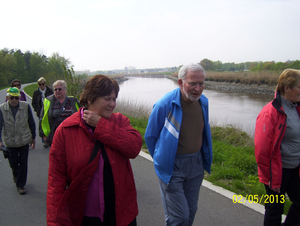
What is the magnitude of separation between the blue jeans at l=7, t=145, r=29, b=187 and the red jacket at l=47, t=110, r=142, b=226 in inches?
109


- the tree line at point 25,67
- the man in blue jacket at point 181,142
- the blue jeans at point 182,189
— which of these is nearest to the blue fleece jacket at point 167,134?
the man in blue jacket at point 181,142

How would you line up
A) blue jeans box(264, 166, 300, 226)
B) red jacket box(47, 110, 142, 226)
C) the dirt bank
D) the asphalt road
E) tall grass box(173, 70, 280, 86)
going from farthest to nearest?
tall grass box(173, 70, 280, 86)
the dirt bank
the asphalt road
blue jeans box(264, 166, 300, 226)
red jacket box(47, 110, 142, 226)

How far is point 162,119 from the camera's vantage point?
245cm

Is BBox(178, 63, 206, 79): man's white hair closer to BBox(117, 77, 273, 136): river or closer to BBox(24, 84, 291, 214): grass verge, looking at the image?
BBox(24, 84, 291, 214): grass verge

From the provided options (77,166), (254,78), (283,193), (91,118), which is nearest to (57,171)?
(77,166)

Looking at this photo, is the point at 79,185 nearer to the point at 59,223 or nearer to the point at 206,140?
the point at 59,223

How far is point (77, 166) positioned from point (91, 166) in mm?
105

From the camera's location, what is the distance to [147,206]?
346cm

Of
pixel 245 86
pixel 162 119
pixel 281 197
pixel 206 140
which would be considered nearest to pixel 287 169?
pixel 281 197

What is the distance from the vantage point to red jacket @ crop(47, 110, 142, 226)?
1690mm

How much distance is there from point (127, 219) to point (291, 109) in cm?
202

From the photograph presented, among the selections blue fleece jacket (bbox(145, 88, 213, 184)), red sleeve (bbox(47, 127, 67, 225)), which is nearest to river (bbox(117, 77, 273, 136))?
blue fleece jacket (bbox(145, 88, 213, 184))

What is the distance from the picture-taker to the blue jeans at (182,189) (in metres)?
2.27

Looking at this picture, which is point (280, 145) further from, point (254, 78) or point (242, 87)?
point (242, 87)
